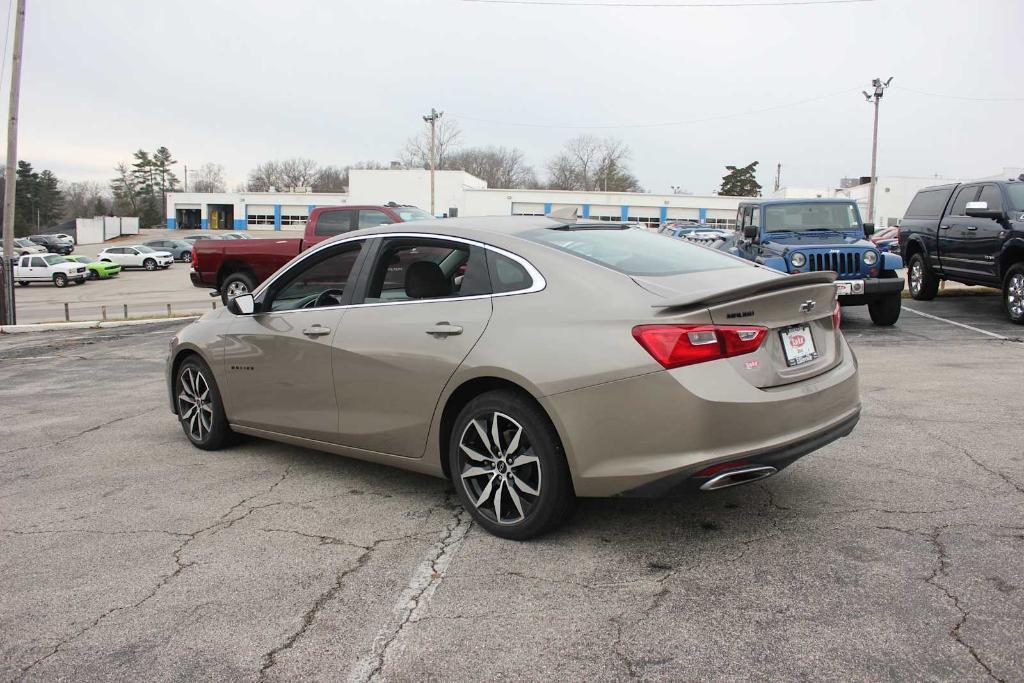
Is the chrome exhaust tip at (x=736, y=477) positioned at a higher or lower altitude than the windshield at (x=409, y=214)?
lower

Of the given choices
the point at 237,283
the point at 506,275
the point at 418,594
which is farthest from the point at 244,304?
the point at 237,283

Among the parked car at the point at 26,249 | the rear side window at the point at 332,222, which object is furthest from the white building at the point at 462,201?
the rear side window at the point at 332,222

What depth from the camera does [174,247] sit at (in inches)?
2389

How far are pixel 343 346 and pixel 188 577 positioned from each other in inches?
60.0

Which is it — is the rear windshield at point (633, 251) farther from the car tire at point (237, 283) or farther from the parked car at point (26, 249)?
the parked car at point (26, 249)

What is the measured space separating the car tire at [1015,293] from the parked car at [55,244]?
66.9m

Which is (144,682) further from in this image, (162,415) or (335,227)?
(335,227)

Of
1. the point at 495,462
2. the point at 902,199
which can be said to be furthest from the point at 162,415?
the point at 902,199

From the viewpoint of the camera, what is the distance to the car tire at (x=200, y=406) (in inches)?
227

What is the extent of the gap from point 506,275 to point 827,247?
27.4 feet

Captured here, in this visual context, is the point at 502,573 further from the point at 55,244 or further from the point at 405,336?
the point at 55,244

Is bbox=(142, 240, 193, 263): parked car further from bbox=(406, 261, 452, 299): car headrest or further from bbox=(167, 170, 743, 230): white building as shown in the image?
bbox=(406, 261, 452, 299): car headrest

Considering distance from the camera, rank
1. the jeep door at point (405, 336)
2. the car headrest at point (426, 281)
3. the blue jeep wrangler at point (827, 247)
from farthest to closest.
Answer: the blue jeep wrangler at point (827, 247)
the car headrest at point (426, 281)
the jeep door at point (405, 336)

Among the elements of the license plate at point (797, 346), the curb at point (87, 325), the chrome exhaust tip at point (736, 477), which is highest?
the license plate at point (797, 346)
